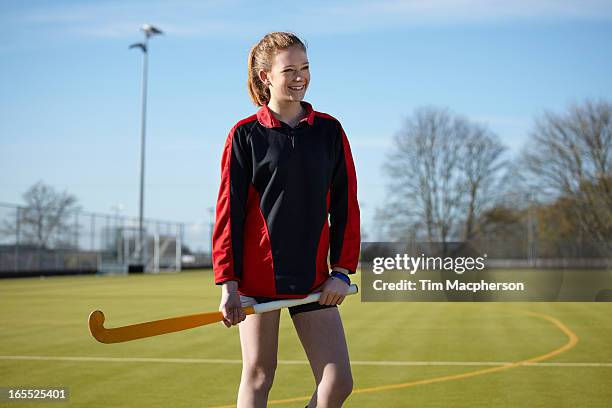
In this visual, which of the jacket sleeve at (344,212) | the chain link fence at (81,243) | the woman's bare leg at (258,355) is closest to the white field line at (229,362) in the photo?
the woman's bare leg at (258,355)

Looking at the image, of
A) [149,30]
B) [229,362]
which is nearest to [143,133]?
[149,30]

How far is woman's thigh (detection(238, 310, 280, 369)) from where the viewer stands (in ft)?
13.3

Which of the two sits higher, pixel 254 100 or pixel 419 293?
pixel 254 100

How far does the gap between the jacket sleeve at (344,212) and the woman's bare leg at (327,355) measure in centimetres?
25

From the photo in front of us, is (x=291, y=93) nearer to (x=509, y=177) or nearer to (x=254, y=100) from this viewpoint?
(x=254, y=100)

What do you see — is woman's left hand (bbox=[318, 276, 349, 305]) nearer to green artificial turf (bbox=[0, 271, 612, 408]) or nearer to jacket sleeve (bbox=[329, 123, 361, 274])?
jacket sleeve (bbox=[329, 123, 361, 274])

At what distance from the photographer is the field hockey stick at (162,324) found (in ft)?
12.6

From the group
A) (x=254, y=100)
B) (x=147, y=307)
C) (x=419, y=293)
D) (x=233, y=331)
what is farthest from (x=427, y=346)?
(x=419, y=293)

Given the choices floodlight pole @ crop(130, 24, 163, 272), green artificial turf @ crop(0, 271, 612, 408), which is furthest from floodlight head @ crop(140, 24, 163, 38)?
green artificial turf @ crop(0, 271, 612, 408)

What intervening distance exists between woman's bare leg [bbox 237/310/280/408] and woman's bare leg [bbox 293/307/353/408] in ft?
0.46

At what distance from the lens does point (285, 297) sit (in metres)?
3.99

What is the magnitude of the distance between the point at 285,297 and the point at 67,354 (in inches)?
257

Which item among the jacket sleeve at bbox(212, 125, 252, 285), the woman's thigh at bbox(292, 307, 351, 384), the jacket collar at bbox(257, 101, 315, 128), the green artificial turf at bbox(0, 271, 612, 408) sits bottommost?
the green artificial turf at bbox(0, 271, 612, 408)

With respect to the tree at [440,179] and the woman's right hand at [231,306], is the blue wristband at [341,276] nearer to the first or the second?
the woman's right hand at [231,306]
